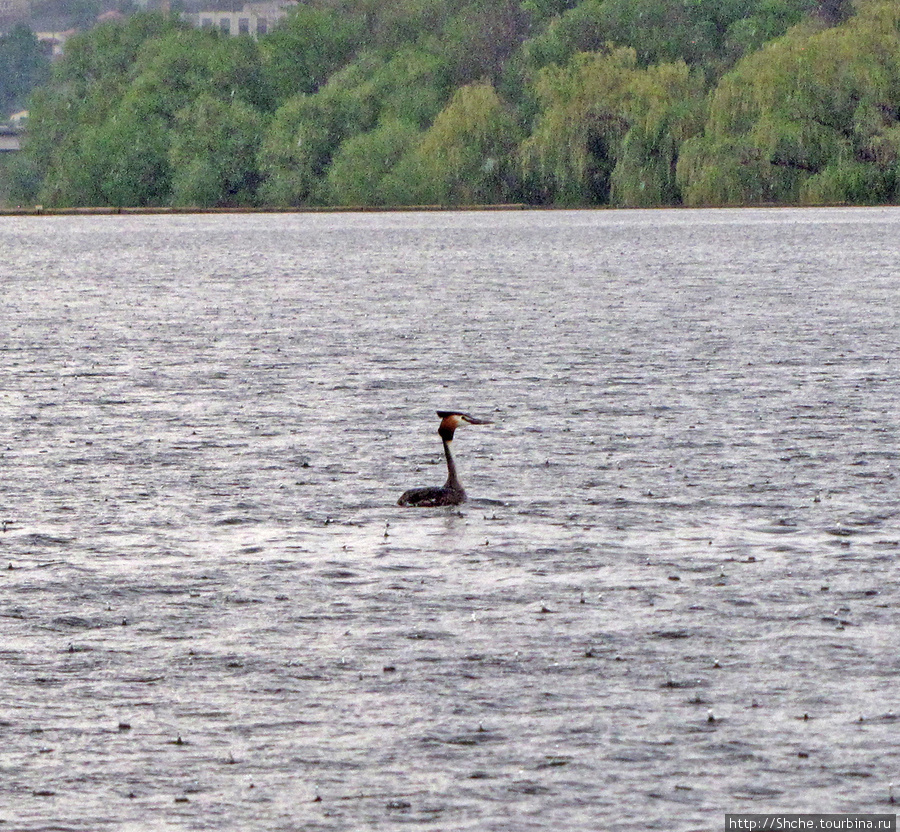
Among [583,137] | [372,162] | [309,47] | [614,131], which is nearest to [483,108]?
[583,137]

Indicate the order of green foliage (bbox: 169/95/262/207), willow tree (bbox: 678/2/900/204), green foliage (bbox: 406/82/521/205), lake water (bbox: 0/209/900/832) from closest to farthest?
lake water (bbox: 0/209/900/832) < willow tree (bbox: 678/2/900/204) < green foliage (bbox: 406/82/521/205) < green foliage (bbox: 169/95/262/207)

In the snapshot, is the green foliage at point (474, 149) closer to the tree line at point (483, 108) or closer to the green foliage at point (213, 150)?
the tree line at point (483, 108)

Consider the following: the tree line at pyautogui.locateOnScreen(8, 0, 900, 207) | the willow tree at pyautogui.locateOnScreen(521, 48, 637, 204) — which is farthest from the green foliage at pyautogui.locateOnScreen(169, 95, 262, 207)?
the willow tree at pyautogui.locateOnScreen(521, 48, 637, 204)

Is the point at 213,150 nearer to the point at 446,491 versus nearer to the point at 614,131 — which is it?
the point at 614,131

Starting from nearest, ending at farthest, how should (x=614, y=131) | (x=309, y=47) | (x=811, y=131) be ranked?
(x=811, y=131), (x=614, y=131), (x=309, y=47)

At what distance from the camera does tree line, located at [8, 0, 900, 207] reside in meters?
89.6

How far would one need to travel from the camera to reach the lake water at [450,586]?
29.1 ft

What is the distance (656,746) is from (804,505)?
670cm

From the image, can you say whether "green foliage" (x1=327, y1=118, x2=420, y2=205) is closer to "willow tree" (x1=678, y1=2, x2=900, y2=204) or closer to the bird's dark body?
"willow tree" (x1=678, y1=2, x2=900, y2=204)

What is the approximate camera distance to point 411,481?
1747cm

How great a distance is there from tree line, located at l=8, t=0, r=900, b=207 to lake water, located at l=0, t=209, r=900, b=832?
195 ft

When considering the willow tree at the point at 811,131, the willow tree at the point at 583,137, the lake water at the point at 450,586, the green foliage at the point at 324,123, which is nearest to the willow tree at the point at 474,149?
the willow tree at the point at 583,137

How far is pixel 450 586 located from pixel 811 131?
78.9 metres

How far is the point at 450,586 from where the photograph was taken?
12.9 metres
